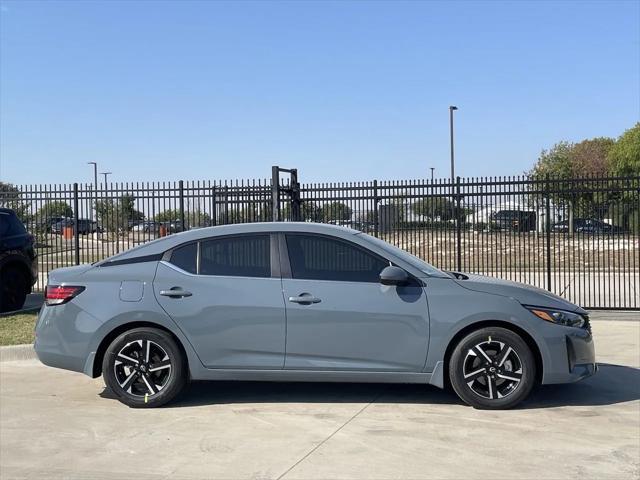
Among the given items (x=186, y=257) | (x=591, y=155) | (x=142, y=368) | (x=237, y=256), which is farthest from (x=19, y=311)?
(x=591, y=155)

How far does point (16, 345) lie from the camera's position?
8.91m

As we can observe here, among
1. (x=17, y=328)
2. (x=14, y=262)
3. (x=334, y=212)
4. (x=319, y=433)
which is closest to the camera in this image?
(x=319, y=433)

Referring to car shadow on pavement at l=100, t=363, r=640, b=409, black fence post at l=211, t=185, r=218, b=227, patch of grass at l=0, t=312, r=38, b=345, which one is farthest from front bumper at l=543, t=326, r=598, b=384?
black fence post at l=211, t=185, r=218, b=227

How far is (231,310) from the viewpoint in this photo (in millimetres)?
6133

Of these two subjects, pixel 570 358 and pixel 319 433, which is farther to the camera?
pixel 570 358

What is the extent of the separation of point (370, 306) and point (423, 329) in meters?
0.49

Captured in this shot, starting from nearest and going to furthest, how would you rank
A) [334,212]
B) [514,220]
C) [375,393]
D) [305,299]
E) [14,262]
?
[305,299]
[375,393]
[14,262]
[334,212]
[514,220]

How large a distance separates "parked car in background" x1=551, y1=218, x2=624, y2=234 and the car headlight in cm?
746

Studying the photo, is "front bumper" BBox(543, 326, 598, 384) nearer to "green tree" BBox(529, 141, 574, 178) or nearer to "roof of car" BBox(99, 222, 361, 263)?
"roof of car" BBox(99, 222, 361, 263)

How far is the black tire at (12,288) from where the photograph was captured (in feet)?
37.6

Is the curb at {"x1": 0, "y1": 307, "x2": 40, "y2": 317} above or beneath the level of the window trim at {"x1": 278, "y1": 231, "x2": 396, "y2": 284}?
beneath

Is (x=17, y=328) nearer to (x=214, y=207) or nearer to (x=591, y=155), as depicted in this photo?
(x=214, y=207)

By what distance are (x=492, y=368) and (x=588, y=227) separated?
338 inches

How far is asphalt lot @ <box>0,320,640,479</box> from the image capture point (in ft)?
15.6
